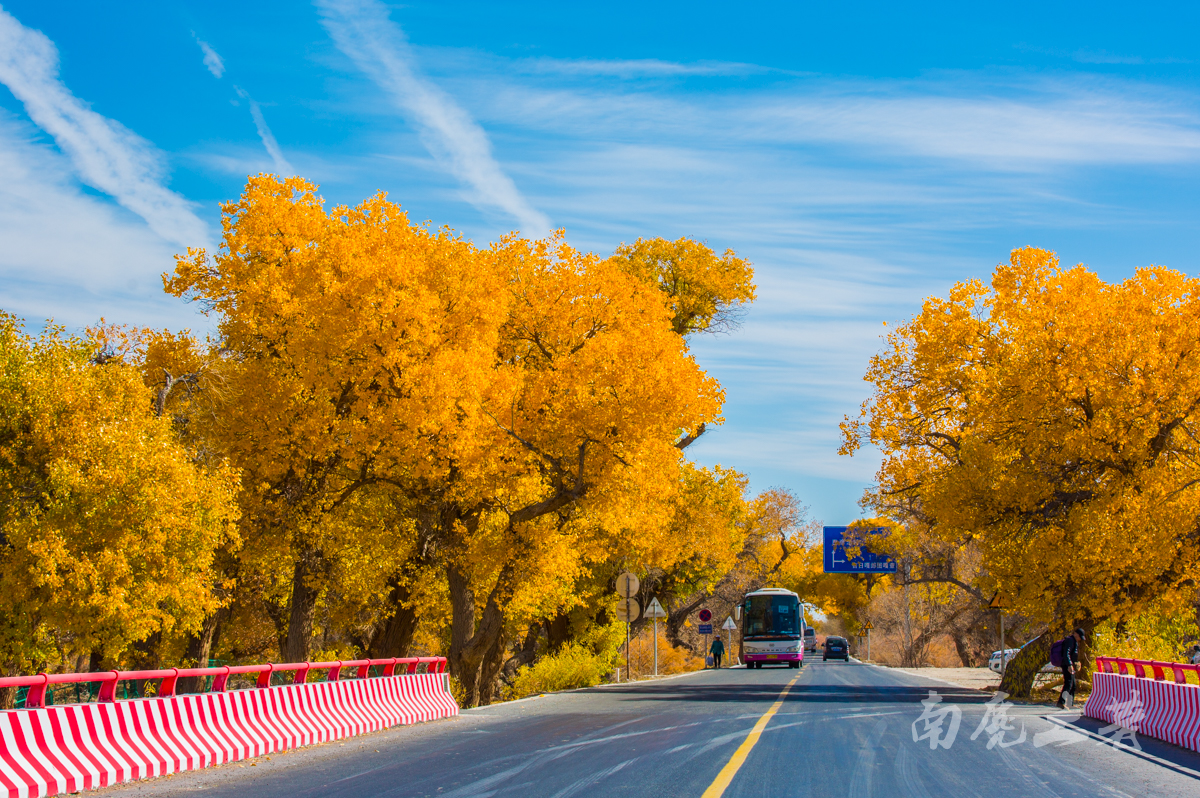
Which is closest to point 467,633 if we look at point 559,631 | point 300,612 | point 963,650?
point 300,612

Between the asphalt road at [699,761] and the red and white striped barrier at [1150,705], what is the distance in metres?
0.46

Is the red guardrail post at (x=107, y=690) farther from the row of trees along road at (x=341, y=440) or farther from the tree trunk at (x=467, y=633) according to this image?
the tree trunk at (x=467, y=633)

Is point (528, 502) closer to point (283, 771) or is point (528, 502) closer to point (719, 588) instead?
point (283, 771)

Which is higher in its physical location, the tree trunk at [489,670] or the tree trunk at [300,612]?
the tree trunk at [300,612]

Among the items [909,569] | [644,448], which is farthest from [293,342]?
[909,569]

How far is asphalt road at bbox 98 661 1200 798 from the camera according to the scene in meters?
8.92

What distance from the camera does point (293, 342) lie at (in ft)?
76.4

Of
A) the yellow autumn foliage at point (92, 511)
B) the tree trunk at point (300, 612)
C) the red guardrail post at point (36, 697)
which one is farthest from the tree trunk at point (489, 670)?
the red guardrail post at point (36, 697)

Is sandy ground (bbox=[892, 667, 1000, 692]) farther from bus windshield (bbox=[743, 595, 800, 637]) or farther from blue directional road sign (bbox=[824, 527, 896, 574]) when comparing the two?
blue directional road sign (bbox=[824, 527, 896, 574])

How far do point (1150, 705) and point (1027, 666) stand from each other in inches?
374

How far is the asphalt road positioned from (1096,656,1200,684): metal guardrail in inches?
40.5

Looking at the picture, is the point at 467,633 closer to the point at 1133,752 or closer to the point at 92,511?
the point at 92,511

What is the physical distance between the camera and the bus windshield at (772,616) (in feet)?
167

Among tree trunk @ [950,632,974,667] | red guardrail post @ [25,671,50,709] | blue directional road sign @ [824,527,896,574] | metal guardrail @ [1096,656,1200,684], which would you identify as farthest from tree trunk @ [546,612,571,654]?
tree trunk @ [950,632,974,667]
